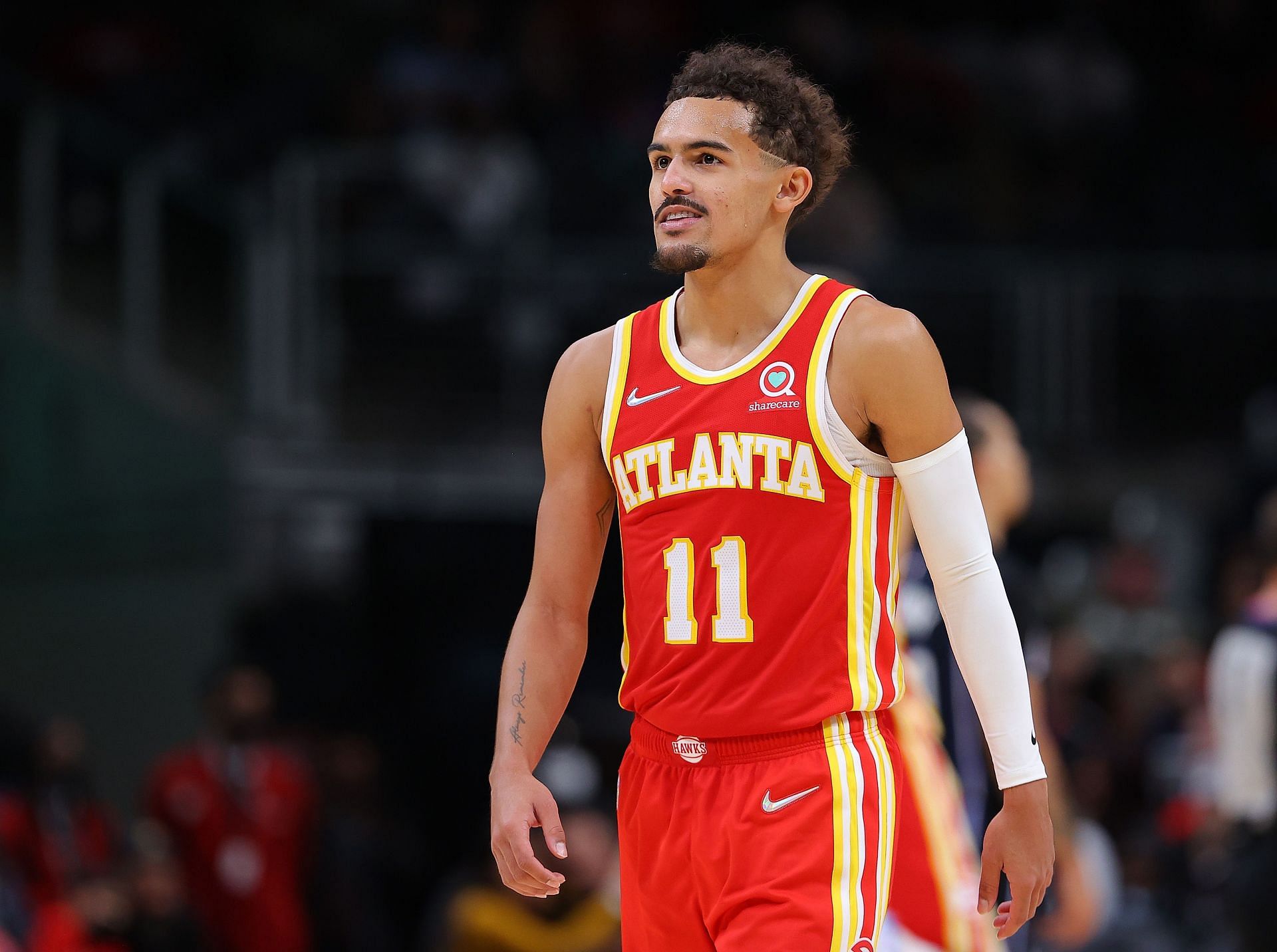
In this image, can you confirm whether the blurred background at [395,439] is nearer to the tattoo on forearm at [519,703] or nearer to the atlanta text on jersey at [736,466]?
the tattoo on forearm at [519,703]

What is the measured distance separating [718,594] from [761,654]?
5.4 inches

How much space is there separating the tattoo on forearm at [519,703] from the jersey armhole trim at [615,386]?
17.7 inches

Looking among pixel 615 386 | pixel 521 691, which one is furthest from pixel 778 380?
pixel 521 691

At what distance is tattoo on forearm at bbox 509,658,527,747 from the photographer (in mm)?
3918

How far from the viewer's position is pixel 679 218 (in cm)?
379

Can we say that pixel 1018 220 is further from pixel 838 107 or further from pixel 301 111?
pixel 301 111

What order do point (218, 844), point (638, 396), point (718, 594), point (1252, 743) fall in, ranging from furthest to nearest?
point (218, 844), point (1252, 743), point (638, 396), point (718, 594)

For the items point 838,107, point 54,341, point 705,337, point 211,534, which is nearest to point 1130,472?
point 838,107

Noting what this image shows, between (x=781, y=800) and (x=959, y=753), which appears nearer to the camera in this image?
(x=781, y=800)

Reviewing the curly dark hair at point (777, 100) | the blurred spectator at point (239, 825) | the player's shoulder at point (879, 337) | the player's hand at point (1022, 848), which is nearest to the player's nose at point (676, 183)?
the curly dark hair at point (777, 100)

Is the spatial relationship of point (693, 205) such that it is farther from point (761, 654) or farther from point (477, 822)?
point (477, 822)

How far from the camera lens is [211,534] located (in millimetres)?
10992

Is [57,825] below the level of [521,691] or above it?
below

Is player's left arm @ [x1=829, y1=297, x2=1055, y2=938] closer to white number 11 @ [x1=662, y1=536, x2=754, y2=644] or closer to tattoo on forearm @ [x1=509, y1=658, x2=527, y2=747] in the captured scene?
white number 11 @ [x1=662, y1=536, x2=754, y2=644]
